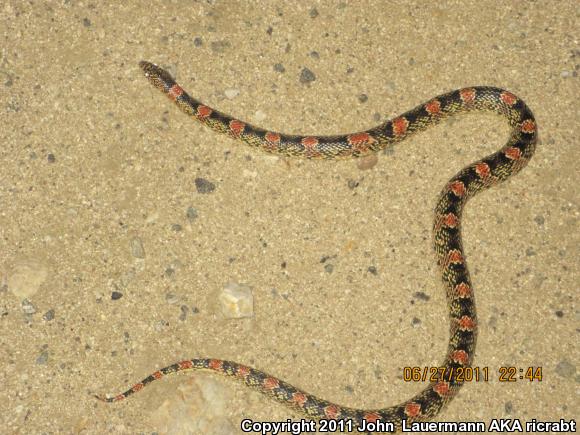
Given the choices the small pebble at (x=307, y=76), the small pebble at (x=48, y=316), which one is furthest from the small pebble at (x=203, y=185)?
the small pebble at (x=48, y=316)

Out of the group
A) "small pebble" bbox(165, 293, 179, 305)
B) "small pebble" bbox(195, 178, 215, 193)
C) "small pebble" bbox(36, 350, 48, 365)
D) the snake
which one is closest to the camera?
the snake

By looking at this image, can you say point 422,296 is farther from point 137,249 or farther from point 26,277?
point 26,277

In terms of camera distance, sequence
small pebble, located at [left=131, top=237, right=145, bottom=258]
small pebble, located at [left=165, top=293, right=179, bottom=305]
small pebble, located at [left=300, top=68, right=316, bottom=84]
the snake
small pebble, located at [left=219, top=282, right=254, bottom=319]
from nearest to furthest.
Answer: the snake, small pebble, located at [left=219, top=282, right=254, bottom=319], small pebble, located at [left=165, top=293, right=179, bottom=305], small pebble, located at [left=131, top=237, right=145, bottom=258], small pebble, located at [left=300, top=68, right=316, bottom=84]

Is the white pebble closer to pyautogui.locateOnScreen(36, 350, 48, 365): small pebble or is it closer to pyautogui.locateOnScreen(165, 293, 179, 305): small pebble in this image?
pyautogui.locateOnScreen(36, 350, 48, 365): small pebble

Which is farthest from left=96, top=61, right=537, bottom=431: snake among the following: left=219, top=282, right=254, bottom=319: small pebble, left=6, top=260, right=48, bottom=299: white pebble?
left=6, top=260, right=48, bottom=299: white pebble

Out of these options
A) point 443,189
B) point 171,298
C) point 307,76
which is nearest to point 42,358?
point 171,298

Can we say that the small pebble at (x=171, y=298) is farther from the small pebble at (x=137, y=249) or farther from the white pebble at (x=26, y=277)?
the white pebble at (x=26, y=277)

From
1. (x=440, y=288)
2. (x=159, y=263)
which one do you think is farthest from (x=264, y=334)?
(x=440, y=288)
